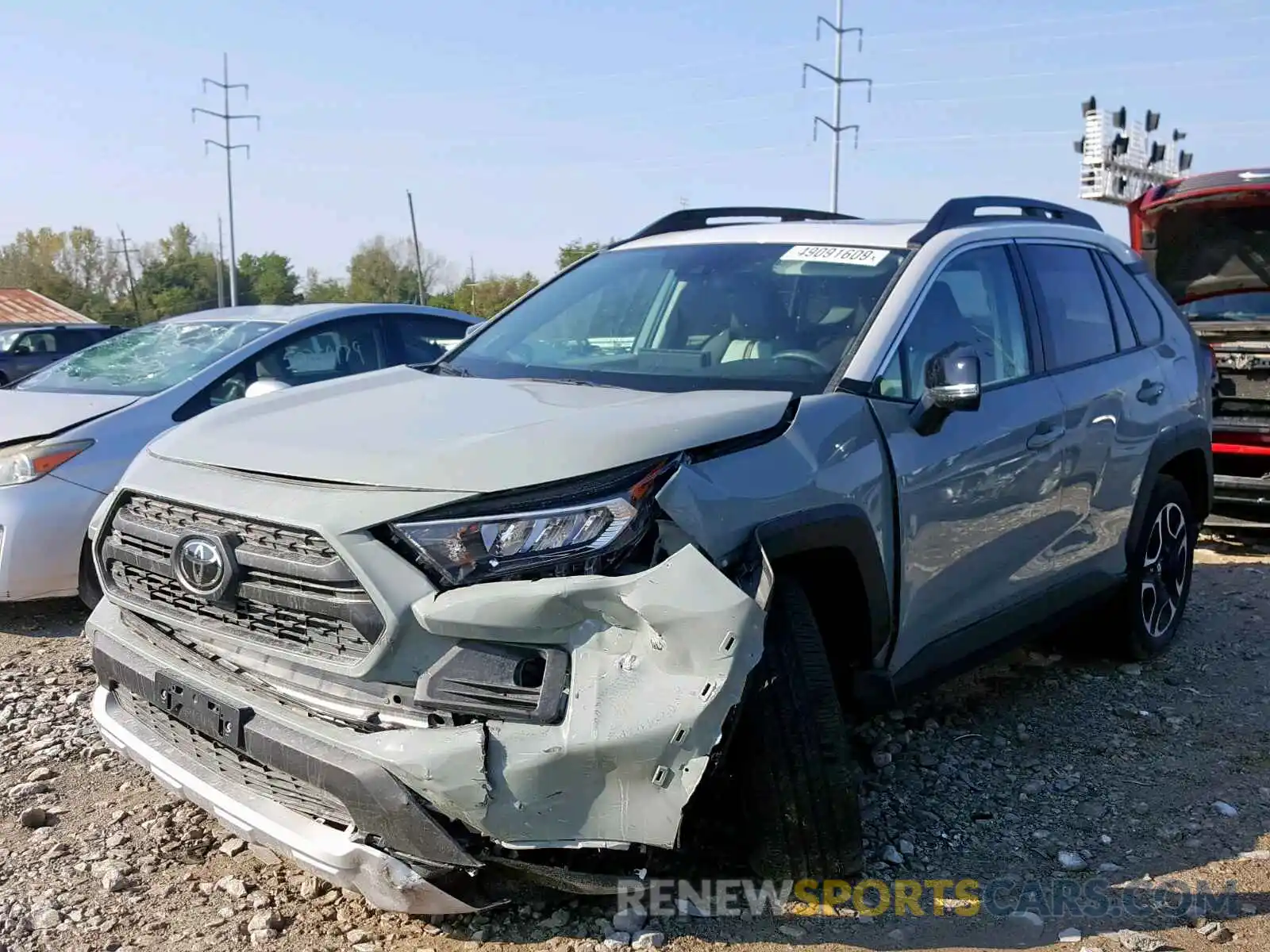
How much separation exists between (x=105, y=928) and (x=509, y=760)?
4.23 ft

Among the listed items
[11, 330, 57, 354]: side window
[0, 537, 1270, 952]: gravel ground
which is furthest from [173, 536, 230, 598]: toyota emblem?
[11, 330, 57, 354]: side window

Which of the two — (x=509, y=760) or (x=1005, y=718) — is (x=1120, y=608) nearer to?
(x=1005, y=718)

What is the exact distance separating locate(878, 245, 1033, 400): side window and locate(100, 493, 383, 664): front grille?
1648mm

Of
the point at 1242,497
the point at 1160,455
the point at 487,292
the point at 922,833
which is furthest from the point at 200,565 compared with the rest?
the point at 487,292

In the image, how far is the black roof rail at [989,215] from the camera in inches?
155

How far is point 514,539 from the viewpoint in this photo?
2508 mm

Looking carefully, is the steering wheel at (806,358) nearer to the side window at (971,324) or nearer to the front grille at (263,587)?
the side window at (971,324)

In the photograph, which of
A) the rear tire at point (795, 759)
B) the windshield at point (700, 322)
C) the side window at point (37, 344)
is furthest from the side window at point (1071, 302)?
the side window at point (37, 344)

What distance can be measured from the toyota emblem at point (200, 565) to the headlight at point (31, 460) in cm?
286

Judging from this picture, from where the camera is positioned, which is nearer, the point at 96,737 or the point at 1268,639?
the point at 96,737

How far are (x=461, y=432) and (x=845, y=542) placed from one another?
101 cm

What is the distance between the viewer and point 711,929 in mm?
2879

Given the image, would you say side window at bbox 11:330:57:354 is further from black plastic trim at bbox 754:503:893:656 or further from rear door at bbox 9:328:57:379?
black plastic trim at bbox 754:503:893:656

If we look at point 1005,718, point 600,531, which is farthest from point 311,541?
point 1005,718
